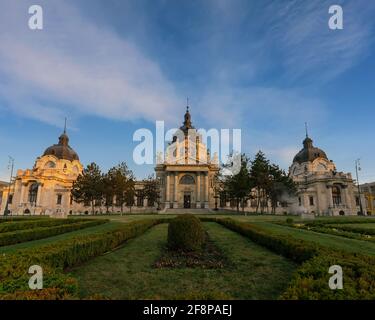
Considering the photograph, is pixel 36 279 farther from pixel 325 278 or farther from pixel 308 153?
Result: pixel 308 153

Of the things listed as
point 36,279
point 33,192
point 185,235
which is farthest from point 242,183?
point 33,192

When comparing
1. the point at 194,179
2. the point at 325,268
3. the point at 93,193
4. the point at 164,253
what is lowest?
the point at 164,253

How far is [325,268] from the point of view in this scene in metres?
5.31

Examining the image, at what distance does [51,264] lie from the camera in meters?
6.98

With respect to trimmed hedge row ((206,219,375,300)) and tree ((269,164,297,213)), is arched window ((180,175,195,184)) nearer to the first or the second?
tree ((269,164,297,213))

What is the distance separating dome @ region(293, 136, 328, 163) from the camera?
239 ft

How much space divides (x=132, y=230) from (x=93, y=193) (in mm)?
34341

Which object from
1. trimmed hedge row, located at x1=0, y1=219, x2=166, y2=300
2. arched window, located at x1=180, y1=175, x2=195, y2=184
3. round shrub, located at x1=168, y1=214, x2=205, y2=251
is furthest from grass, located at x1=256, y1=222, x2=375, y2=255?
arched window, located at x1=180, y1=175, x2=195, y2=184

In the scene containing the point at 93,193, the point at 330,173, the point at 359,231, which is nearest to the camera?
the point at 359,231

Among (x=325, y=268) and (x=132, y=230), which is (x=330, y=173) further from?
(x=325, y=268)

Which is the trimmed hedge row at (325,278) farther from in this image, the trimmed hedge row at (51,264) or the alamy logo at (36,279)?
the alamy logo at (36,279)

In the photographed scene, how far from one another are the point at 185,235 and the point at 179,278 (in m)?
3.39

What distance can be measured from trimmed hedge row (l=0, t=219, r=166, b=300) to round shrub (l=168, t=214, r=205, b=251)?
2.79 metres

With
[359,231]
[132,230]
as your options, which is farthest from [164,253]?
[359,231]
